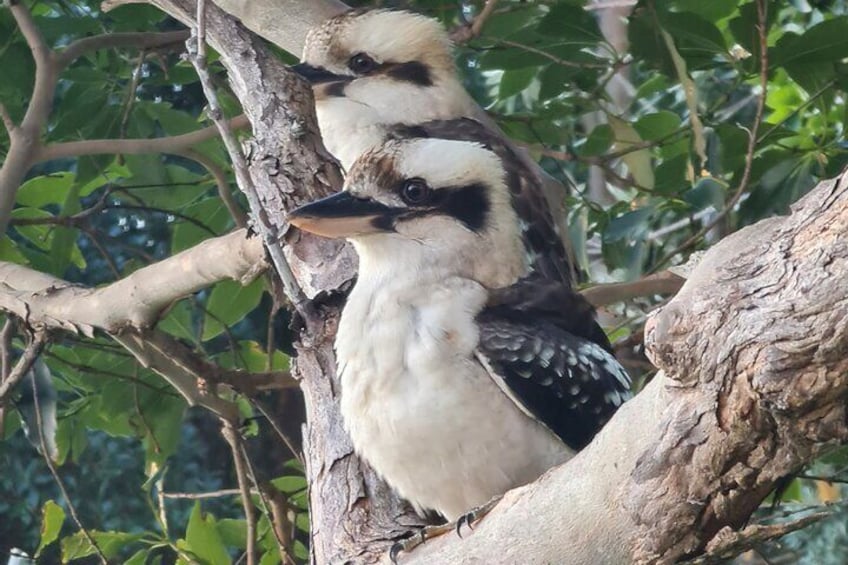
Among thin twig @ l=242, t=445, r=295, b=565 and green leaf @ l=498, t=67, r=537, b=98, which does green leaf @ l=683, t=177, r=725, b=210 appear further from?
thin twig @ l=242, t=445, r=295, b=565

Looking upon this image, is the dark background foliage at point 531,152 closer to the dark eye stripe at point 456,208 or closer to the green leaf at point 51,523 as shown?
the green leaf at point 51,523

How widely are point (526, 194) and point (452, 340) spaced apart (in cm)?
73

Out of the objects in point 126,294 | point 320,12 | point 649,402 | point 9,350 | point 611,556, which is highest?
point 649,402

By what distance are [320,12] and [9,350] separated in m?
0.83

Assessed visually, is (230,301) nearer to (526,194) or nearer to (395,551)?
(526,194)

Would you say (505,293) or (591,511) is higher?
(591,511)

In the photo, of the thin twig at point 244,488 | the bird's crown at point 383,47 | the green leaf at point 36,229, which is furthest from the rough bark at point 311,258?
the green leaf at point 36,229

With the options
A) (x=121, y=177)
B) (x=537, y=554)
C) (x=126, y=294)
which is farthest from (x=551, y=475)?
(x=121, y=177)

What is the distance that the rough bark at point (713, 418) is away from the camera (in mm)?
970

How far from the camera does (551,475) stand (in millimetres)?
1261

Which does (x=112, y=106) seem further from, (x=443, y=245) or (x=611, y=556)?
(x=611, y=556)

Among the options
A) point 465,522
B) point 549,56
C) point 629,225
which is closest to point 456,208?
point 629,225

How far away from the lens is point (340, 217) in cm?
175

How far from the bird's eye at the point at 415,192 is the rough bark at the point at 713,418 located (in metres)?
0.53
